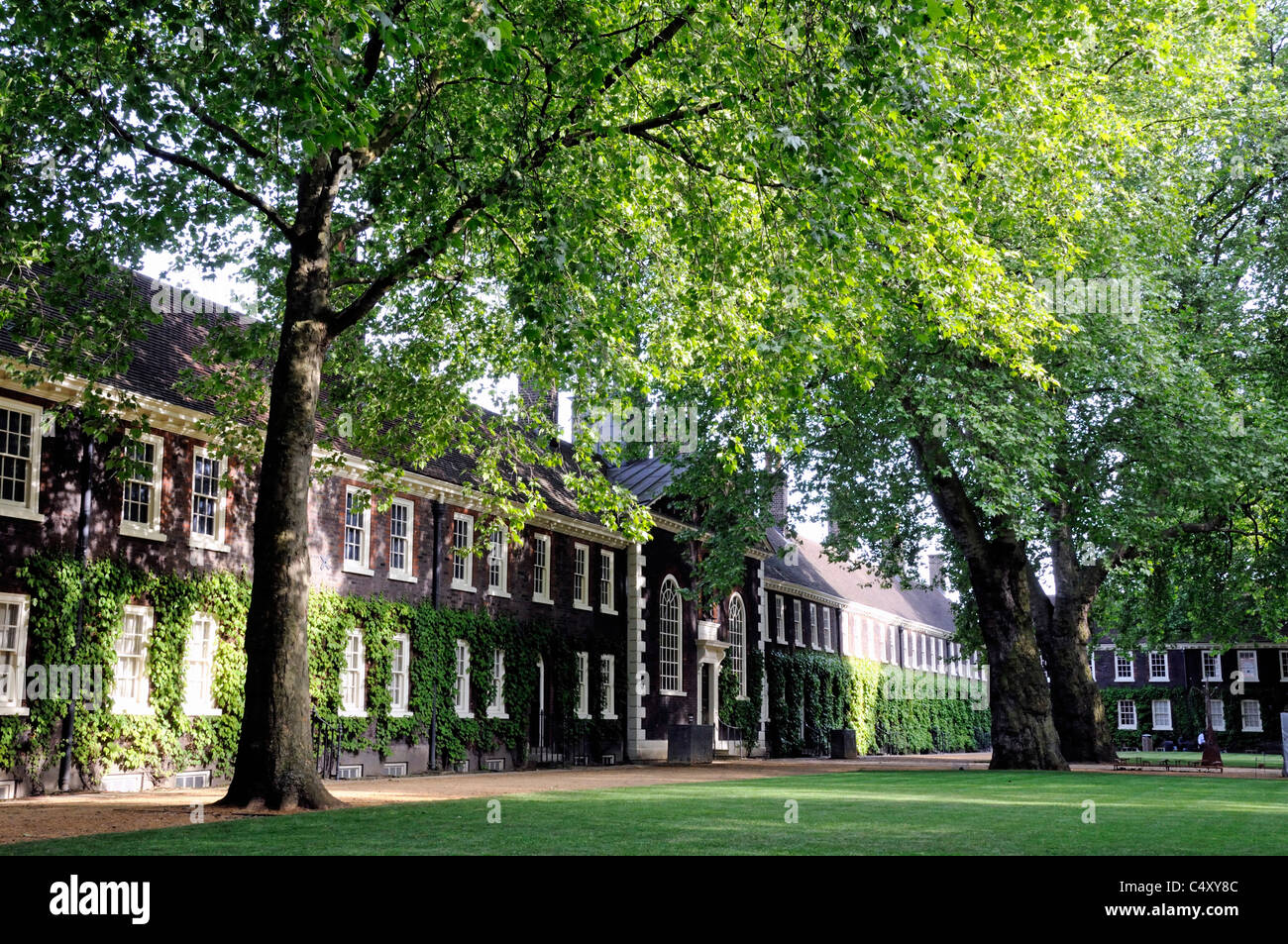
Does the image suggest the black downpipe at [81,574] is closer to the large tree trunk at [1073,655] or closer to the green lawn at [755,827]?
the green lawn at [755,827]

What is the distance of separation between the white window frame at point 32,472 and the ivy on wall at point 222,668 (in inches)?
31.3

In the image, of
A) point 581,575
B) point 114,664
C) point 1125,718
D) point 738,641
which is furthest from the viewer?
point 1125,718

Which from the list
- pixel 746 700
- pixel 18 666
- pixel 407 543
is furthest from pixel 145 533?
pixel 746 700

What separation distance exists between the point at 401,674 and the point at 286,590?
44.1 ft

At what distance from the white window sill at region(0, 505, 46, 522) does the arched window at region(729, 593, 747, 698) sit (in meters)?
29.7

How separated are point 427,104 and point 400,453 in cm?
710

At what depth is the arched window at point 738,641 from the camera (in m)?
46.2

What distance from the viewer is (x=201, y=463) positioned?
922 inches

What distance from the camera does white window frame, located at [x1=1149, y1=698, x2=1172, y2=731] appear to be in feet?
243

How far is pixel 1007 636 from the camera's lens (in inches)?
1139

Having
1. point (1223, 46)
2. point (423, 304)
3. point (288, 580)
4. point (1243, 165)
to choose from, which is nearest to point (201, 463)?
point (423, 304)

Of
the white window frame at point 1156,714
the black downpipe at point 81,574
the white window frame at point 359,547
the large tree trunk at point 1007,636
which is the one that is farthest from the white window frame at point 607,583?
the white window frame at point 1156,714

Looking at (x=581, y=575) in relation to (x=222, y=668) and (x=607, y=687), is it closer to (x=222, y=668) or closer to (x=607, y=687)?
(x=607, y=687)

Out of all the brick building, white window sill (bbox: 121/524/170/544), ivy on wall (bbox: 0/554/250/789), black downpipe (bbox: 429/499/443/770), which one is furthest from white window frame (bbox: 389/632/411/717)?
white window sill (bbox: 121/524/170/544)
